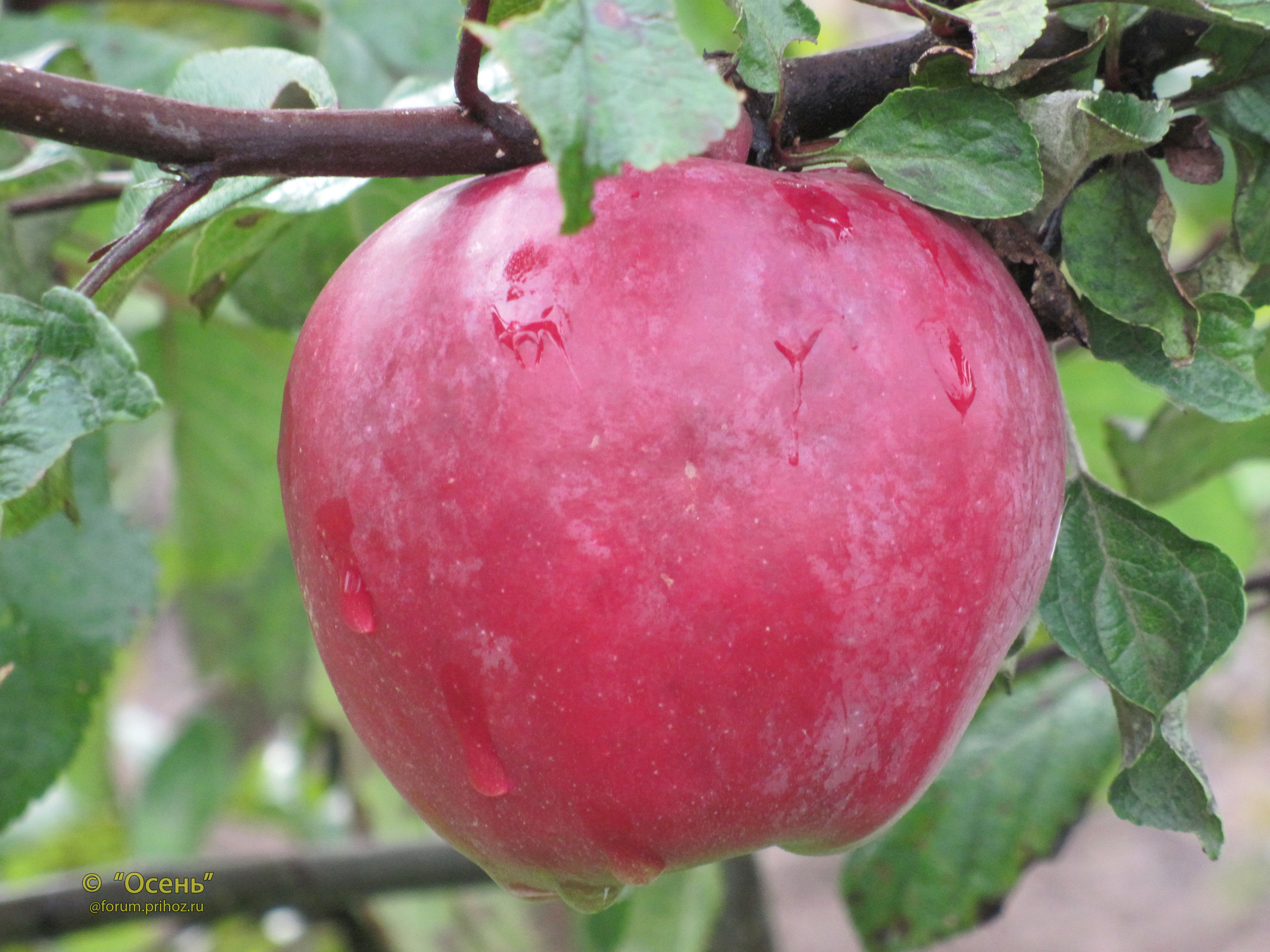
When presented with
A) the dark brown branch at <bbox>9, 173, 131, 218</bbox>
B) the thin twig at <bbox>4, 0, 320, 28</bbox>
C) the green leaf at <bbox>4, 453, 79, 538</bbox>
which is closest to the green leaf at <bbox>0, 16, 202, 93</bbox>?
the thin twig at <bbox>4, 0, 320, 28</bbox>

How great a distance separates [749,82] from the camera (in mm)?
401

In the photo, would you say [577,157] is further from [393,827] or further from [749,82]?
[393,827]

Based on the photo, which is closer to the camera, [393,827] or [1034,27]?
[1034,27]

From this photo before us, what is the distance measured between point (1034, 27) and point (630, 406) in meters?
0.16

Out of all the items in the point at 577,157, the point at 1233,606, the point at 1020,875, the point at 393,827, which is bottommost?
the point at 393,827

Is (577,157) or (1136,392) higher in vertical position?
(577,157)

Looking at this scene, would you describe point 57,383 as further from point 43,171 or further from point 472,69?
point 43,171

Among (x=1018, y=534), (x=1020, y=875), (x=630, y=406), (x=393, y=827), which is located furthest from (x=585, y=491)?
(x=393, y=827)

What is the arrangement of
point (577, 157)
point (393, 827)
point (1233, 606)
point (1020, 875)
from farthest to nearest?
1. point (393, 827)
2. point (1020, 875)
3. point (1233, 606)
4. point (577, 157)

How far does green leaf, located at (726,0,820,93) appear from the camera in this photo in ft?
1.31

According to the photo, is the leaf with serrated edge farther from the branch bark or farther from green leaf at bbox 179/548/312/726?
green leaf at bbox 179/548/312/726

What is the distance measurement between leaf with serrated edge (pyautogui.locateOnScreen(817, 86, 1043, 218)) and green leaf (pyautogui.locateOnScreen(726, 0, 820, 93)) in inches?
1.2

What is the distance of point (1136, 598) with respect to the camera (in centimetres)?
44

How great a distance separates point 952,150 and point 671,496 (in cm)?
15
